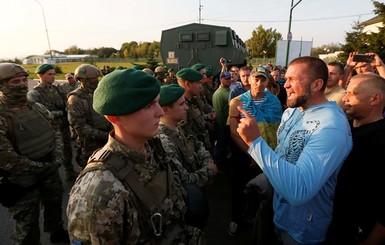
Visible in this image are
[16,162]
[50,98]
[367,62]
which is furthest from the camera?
[50,98]

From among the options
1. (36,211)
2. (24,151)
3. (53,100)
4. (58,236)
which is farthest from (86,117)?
(53,100)

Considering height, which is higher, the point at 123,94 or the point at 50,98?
the point at 123,94

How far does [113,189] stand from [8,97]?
2333mm

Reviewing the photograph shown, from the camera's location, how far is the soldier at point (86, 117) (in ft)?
12.8

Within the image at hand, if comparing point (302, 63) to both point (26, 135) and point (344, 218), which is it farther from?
point (26, 135)

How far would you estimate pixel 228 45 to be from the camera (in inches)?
411

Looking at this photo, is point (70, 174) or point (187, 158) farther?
point (70, 174)

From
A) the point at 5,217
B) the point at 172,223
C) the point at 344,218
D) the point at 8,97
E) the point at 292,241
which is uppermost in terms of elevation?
the point at 8,97

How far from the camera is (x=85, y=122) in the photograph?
3.96 m

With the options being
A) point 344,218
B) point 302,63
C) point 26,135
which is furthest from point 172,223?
point 26,135

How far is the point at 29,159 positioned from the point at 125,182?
7.07 ft

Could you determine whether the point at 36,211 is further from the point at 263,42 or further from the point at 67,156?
the point at 263,42

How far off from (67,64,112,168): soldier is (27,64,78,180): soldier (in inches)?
42.5

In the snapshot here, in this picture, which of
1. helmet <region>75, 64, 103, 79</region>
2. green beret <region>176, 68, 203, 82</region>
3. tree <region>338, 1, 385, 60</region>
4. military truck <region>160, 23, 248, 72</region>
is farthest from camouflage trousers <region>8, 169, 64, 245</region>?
tree <region>338, 1, 385, 60</region>
